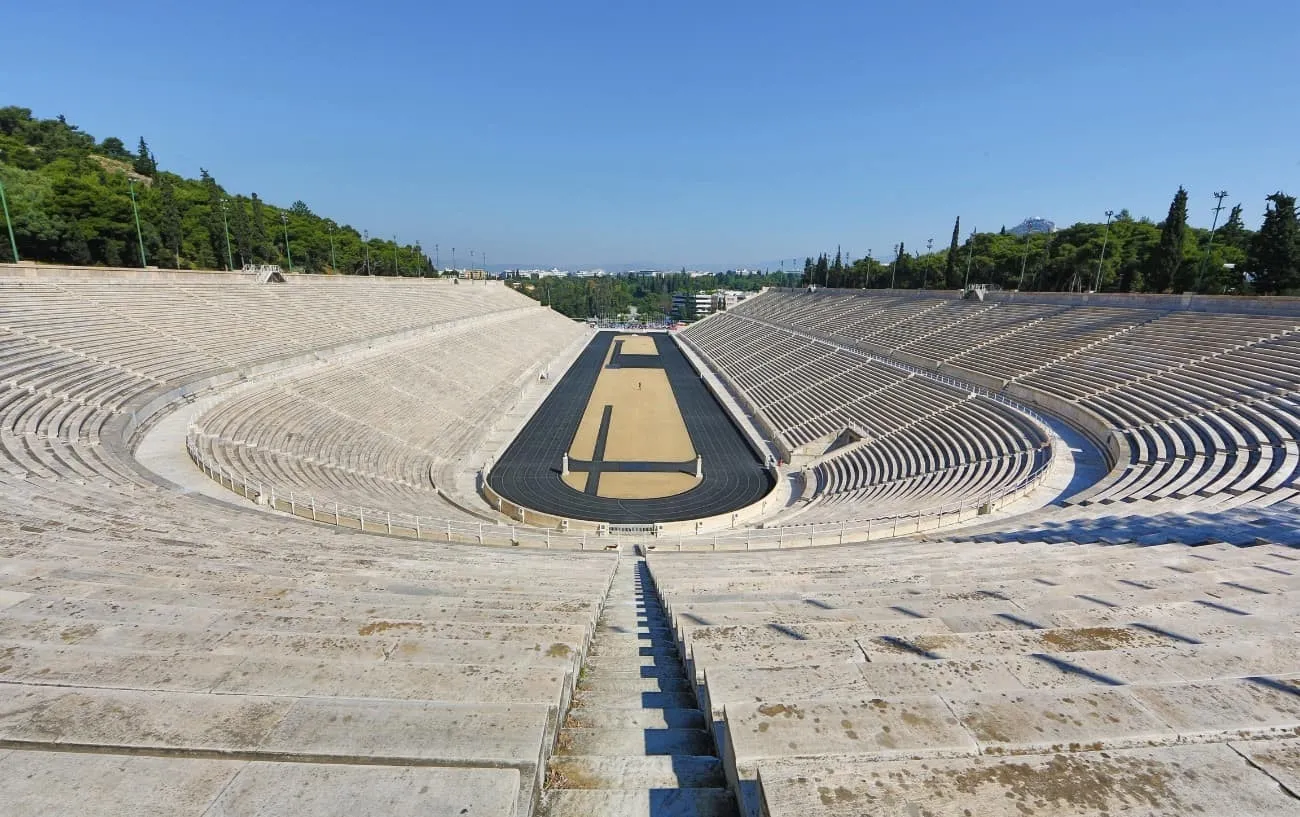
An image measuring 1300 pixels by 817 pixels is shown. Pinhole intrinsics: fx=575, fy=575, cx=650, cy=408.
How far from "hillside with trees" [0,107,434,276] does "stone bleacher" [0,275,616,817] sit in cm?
4450

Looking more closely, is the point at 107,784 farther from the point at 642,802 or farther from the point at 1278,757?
the point at 1278,757

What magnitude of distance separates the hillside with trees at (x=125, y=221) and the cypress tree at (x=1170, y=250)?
73.7 meters

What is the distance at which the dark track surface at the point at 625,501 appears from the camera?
21516mm

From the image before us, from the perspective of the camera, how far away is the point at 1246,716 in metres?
3.07

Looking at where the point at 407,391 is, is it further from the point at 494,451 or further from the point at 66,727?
the point at 66,727

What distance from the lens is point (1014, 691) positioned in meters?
3.38

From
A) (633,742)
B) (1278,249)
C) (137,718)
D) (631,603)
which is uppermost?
(1278,249)

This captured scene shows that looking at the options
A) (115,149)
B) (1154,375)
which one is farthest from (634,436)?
(115,149)

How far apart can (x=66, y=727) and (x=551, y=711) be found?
2439mm

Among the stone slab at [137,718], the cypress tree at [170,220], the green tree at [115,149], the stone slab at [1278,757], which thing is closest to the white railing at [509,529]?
the stone slab at [137,718]

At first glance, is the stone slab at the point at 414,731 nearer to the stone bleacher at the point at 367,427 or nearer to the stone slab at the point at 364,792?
the stone slab at the point at 364,792

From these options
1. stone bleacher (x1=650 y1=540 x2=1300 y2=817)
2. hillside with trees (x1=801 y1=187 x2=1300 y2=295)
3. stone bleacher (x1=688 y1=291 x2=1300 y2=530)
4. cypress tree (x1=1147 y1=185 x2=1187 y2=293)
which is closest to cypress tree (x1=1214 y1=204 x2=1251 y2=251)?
hillside with trees (x1=801 y1=187 x2=1300 y2=295)

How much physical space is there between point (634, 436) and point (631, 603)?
24.4 m

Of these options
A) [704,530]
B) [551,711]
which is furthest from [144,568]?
[704,530]
